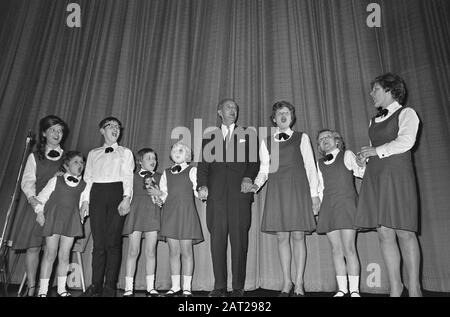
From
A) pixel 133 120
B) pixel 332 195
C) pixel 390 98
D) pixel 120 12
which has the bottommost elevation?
pixel 332 195

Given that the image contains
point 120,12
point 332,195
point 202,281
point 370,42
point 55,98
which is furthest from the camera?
point 120,12

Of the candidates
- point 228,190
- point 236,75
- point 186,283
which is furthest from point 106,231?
point 236,75

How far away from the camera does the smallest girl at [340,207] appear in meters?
2.65

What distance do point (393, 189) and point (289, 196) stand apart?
2.36ft

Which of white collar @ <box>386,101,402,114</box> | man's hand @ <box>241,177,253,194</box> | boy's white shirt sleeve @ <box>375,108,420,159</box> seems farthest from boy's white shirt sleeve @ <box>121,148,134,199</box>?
white collar @ <box>386,101,402,114</box>

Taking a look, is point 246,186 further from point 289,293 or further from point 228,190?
point 289,293

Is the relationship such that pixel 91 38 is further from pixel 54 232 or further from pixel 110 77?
pixel 54 232

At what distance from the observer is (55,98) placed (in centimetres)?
425

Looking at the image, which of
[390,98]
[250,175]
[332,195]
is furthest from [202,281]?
[390,98]

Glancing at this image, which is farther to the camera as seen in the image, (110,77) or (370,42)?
(110,77)

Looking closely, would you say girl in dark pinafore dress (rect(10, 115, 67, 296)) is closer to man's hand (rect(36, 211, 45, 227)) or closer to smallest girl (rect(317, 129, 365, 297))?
man's hand (rect(36, 211, 45, 227))

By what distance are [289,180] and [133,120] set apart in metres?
1.89

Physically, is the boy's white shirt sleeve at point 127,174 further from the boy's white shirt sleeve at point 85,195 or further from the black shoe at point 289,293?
the black shoe at point 289,293

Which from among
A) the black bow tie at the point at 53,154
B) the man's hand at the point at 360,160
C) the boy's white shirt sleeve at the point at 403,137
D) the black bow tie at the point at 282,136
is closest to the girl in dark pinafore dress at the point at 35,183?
the black bow tie at the point at 53,154
